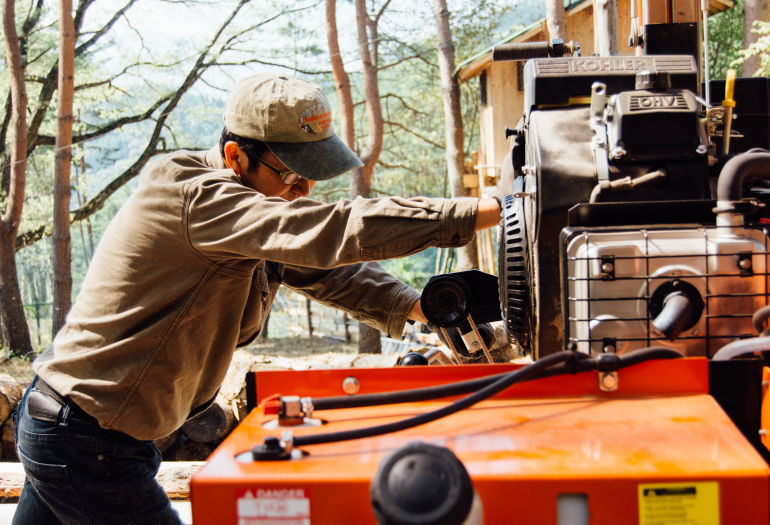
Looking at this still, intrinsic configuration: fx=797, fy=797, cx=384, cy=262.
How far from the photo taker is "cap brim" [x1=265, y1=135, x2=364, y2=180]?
2061 mm

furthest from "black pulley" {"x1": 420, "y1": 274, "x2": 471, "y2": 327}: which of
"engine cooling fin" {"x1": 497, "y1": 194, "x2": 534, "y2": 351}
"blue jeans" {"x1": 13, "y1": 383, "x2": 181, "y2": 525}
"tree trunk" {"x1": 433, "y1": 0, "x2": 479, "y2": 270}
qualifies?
"tree trunk" {"x1": 433, "y1": 0, "x2": 479, "y2": 270}

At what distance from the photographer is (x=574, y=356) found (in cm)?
149

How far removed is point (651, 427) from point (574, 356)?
0.62ft

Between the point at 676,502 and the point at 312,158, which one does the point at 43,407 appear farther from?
the point at 676,502

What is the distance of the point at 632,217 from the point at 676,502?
706 millimetres

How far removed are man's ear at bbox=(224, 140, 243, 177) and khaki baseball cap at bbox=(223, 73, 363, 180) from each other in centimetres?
4

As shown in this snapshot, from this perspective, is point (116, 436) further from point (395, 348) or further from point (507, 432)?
point (395, 348)

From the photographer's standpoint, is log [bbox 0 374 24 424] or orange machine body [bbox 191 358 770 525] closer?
orange machine body [bbox 191 358 770 525]

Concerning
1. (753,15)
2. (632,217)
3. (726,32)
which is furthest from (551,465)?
(726,32)

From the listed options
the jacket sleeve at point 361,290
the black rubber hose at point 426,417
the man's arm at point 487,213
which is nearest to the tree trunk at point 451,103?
the jacket sleeve at point 361,290

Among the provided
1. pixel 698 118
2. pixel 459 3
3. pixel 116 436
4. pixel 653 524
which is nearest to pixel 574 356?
pixel 653 524

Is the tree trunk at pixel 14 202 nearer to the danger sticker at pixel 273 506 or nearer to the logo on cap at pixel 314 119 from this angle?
the logo on cap at pixel 314 119

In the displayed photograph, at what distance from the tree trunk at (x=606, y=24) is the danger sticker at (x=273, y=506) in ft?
15.2

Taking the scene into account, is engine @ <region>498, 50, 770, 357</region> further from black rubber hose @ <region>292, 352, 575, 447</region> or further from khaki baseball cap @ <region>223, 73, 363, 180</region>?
khaki baseball cap @ <region>223, 73, 363, 180</region>
